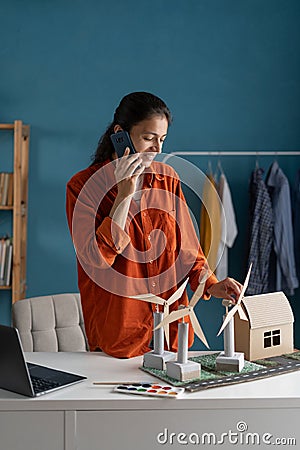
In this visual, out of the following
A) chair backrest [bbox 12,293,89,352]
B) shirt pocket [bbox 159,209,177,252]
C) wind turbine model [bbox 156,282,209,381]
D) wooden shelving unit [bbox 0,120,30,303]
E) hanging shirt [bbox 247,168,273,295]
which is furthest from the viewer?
hanging shirt [bbox 247,168,273,295]

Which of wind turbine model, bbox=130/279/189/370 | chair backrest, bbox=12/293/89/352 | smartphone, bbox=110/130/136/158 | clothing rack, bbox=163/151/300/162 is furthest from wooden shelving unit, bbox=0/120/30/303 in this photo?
wind turbine model, bbox=130/279/189/370

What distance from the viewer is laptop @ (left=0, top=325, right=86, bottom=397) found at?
1.60m

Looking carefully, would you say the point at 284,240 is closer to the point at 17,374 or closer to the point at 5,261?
the point at 5,261

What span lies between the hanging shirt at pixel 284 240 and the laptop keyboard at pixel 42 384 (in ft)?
7.65

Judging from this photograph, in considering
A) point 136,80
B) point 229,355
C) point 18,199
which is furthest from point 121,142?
point 136,80

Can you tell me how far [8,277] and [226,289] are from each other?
6.88 ft

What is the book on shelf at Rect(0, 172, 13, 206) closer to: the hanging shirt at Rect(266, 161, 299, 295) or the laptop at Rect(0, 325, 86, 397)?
the hanging shirt at Rect(266, 161, 299, 295)

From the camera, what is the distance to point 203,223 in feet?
12.7

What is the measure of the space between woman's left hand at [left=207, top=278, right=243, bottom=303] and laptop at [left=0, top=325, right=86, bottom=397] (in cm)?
50

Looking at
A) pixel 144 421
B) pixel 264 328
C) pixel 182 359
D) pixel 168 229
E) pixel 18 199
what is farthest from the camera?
pixel 18 199

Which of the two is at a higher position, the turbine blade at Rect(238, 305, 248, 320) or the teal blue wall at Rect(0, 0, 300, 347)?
the teal blue wall at Rect(0, 0, 300, 347)

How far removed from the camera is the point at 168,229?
6.89ft

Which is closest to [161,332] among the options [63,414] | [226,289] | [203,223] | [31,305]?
[226,289]

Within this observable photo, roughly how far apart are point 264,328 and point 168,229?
435mm
